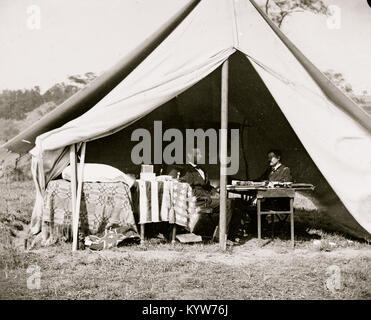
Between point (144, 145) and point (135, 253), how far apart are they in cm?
383

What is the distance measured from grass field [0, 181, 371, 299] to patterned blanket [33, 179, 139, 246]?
28cm

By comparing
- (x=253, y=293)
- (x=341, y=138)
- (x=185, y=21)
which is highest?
(x=185, y=21)

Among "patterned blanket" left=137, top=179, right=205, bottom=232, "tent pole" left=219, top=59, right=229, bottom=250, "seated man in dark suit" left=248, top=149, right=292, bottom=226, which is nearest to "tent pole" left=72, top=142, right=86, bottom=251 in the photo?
"patterned blanket" left=137, top=179, right=205, bottom=232

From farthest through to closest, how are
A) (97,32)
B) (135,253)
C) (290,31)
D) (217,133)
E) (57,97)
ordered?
(57,97) → (97,32) → (290,31) → (217,133) → (135,253)

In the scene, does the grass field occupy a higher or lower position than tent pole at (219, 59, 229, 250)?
lower

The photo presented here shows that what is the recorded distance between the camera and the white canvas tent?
565 cm

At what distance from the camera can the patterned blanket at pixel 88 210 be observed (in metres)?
5.93

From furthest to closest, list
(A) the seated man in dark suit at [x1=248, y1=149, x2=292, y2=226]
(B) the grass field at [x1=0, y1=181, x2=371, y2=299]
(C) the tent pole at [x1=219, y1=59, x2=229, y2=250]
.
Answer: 1. (A) the seated man in dark suit at [x1=248, y1=149, x2=292, y2=226]
2. (C) the tent pole at [x1=219, y1=59, x2=229, y2=250]
3. (B) the grass field at [x1=0, y1=181, x2=371, y2=299]

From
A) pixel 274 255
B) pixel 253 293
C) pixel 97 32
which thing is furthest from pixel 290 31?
pixel 253 293

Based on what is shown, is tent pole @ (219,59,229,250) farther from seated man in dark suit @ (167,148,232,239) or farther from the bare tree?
the bare tree

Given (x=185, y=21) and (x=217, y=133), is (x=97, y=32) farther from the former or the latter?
(x=185, y=21)

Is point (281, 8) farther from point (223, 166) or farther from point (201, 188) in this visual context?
point (223, 166)

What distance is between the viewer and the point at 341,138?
225 inches

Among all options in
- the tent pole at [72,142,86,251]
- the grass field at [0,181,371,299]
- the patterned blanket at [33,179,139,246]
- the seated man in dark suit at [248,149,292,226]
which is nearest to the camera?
the grass field at [0,181,371,299]
